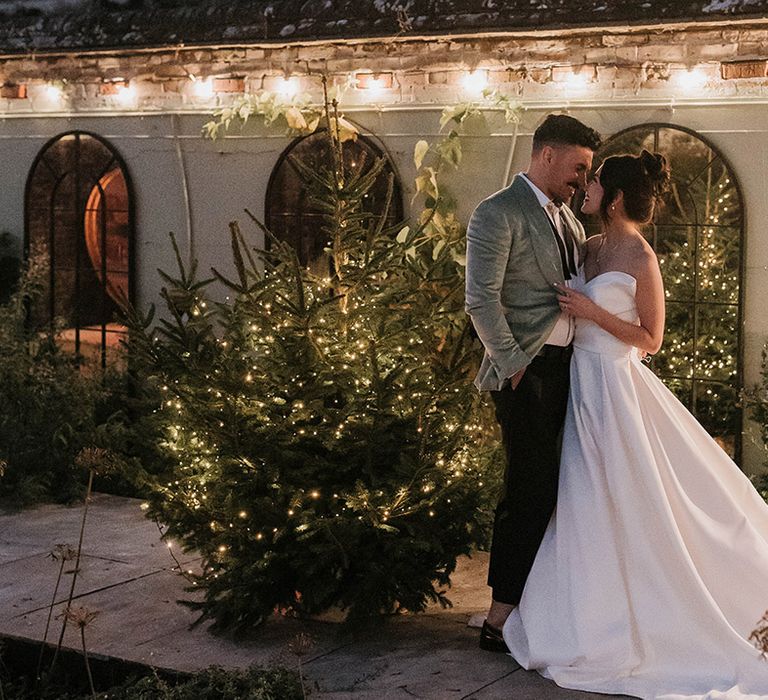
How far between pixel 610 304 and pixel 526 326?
37 cm

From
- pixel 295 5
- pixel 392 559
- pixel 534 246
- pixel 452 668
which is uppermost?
pixel 295 5

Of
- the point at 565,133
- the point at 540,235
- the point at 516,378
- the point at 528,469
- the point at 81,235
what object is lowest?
the point at 528,469

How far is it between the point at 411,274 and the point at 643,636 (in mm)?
2138

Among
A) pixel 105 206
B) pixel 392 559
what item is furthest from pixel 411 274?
pixel 105 206

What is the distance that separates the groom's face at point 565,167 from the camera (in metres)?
5.72

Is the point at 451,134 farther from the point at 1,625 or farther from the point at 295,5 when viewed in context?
the point at 1,625

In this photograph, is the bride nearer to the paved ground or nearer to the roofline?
the paved ground

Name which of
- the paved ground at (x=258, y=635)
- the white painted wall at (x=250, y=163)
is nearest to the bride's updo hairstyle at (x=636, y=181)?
the paved ground at (x=258, y=635)

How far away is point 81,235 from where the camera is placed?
11133 mm

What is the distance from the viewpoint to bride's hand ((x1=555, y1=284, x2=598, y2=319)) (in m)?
5.67

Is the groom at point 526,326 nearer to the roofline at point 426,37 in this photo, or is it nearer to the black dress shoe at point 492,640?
the black dress shoe at point 492,640

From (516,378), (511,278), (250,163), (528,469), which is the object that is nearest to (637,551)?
(528,469)

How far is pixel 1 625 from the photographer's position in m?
6.52

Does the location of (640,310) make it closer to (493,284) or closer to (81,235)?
(493,284)
